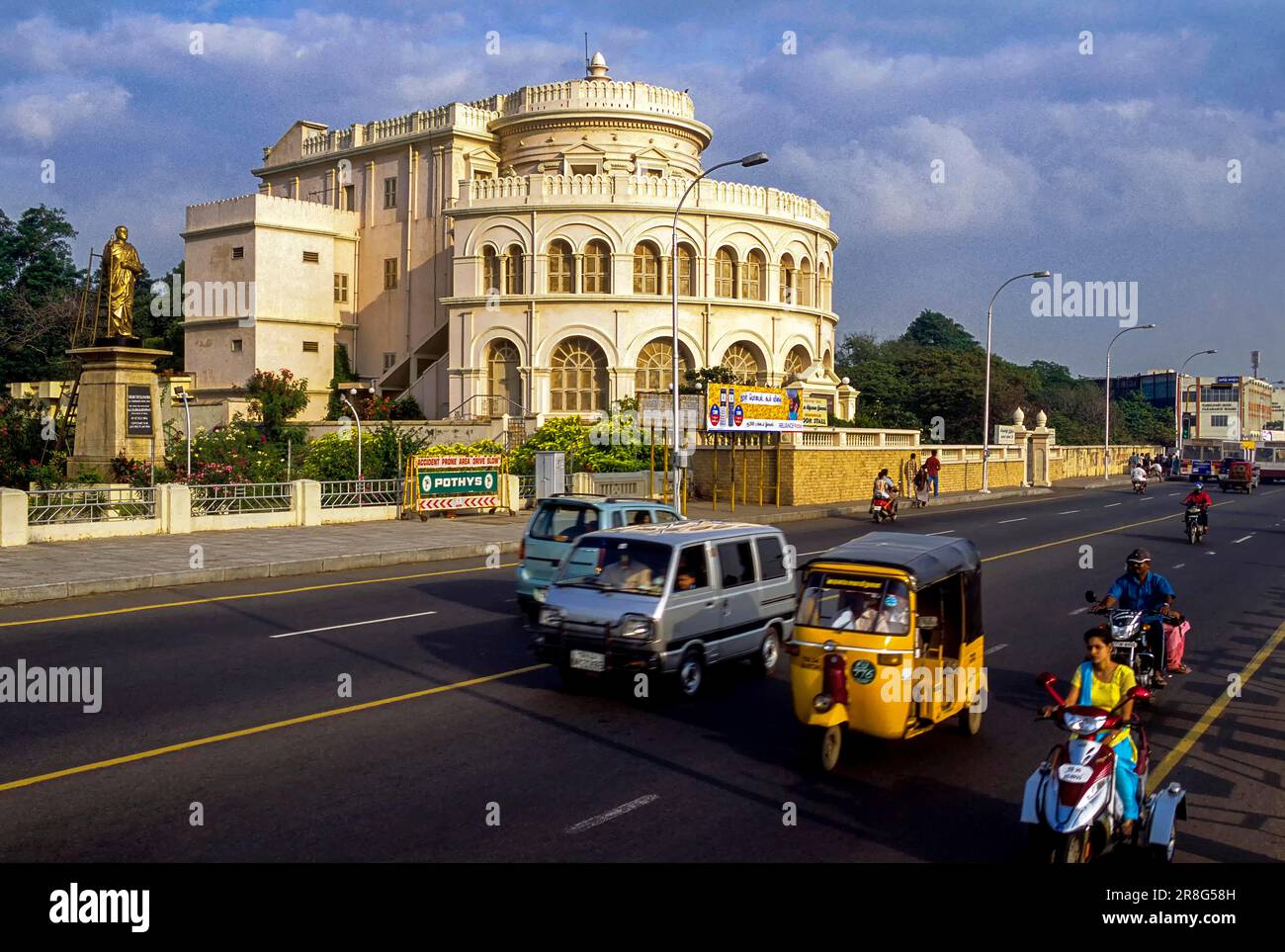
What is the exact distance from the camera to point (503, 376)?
52.1 metres

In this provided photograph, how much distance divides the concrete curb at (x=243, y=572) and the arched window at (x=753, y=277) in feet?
102

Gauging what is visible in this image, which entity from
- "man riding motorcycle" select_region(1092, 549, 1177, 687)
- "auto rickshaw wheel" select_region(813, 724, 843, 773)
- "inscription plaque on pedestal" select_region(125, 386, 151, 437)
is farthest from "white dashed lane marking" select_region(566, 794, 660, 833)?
"inscription plaque on pedestal" select_region(125, 386, 151, 437)

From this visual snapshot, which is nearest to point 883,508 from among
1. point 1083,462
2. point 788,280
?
point 788,280

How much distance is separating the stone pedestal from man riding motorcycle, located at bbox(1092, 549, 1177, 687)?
24053 mm

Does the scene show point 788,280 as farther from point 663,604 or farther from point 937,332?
point 937,332

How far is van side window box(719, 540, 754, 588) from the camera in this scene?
38.0ft

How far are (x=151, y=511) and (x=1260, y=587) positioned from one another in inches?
880

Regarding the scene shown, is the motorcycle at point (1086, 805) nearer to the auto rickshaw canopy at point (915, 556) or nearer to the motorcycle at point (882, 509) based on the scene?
the auto rickshaw canopy at point (915, 556)

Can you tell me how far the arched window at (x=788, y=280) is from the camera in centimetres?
5478

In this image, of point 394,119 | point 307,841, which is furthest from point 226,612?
point 394,119

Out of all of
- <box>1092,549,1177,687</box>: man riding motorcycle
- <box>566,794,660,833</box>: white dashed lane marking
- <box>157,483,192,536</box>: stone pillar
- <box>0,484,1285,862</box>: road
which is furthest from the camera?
<box>157,483,192,536</box>: stone pillar

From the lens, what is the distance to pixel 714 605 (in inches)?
442

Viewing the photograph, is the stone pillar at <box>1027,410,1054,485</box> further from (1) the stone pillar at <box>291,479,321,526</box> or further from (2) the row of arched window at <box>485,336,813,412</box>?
(1) the stone pillar at <box>291,479,321,526</box>

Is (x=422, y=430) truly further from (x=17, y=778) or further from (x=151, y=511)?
(x=17, y=778)
